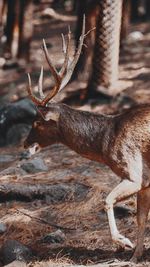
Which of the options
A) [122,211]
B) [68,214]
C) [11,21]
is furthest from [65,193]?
[11,21]

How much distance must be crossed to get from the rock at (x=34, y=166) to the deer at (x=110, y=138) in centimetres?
230

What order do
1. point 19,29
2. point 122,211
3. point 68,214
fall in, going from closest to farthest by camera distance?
1. point 122,211
2. point 68,214
3. point 19,29

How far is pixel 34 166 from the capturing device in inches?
381

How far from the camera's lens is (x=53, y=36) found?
951 inches

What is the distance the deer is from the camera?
245 inches

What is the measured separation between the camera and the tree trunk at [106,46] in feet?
41.9

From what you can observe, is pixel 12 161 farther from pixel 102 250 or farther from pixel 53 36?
pixel 53 36

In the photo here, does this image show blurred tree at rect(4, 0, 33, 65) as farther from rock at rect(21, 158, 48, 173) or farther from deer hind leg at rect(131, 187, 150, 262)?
deer hind leg at rect(131, 187, 150, 262)

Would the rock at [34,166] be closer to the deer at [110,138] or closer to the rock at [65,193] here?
the rock at [65,193]

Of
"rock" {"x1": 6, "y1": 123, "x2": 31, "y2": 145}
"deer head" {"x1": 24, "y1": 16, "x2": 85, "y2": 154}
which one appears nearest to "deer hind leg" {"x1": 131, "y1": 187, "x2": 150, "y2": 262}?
"deer head" {"x1": 24, "y1": 16, "x2": 85, "y2": 154}

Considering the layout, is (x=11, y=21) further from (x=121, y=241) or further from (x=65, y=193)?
(x=121, y=241)

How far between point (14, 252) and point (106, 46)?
690 centimetres

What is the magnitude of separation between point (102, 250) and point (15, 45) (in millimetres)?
12556

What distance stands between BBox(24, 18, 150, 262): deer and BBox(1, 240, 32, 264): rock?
1111mm
